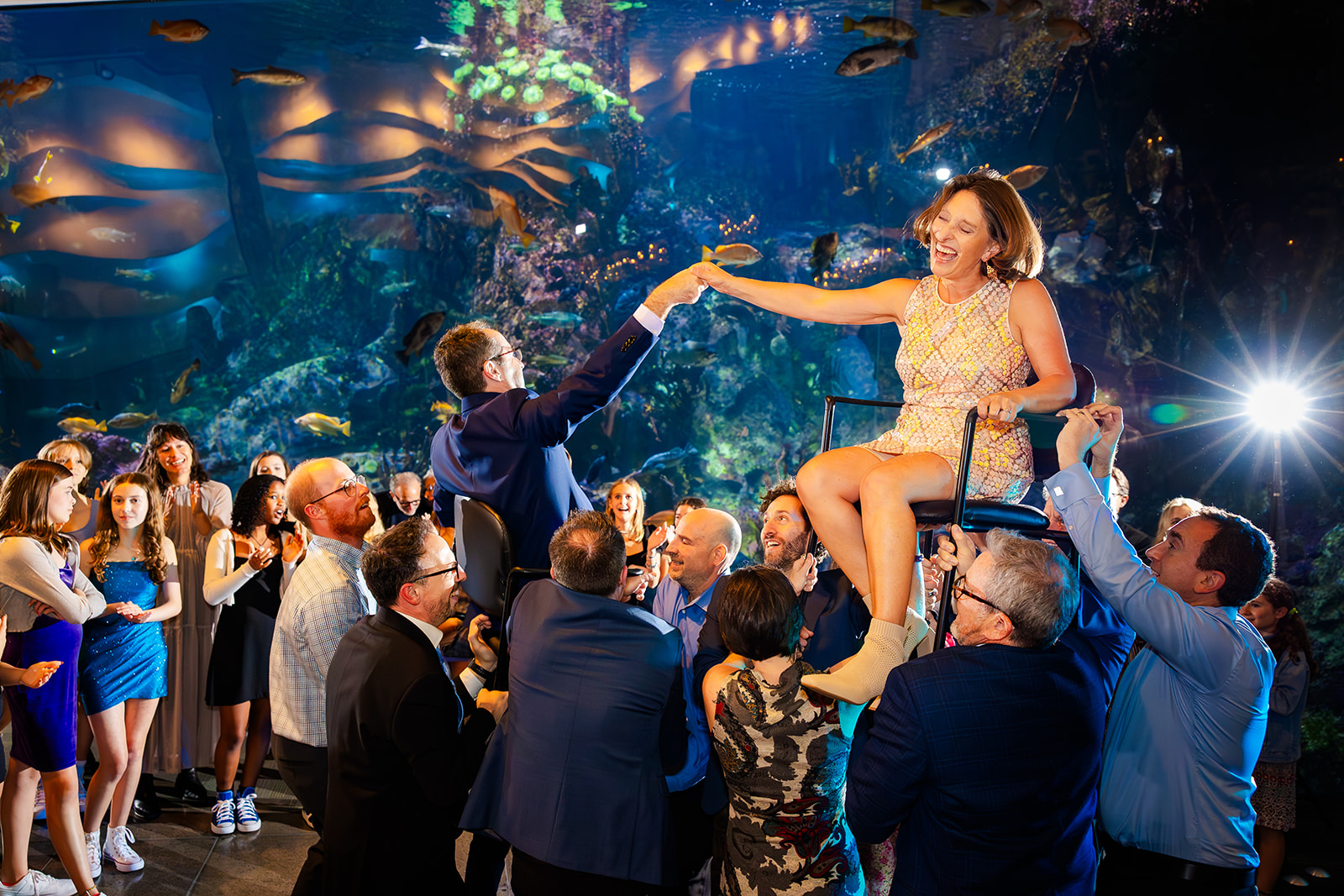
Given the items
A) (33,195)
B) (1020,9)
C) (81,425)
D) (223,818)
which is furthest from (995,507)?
(33,195)

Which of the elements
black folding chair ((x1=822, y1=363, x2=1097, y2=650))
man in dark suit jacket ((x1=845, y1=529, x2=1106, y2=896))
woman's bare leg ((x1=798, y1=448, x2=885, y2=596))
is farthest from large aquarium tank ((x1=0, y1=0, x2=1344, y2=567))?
man in dark suit jacket ((x1=845, y1=529, x2=1106, y2=896))

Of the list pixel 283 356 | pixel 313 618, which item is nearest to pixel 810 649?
pixel 313 618

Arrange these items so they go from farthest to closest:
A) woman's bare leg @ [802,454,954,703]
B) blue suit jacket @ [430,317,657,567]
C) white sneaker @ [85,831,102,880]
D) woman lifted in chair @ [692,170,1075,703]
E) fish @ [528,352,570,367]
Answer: fish @ [528,352,570,367], white sneaker @ [85,831,102,880], blue suit jacket @ [430,317,657,567], woman lifted in chair @ [692,170,1075,703], woman's bare leg @ [802,454,954,703]

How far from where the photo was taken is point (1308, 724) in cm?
654

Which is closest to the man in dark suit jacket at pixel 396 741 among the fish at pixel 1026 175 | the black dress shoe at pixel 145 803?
the black dress shoe at pixel 145 803

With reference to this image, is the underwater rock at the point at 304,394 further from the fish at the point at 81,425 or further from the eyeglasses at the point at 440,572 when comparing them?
the eyeglasses at the point at 440,572

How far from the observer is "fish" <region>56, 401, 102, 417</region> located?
10617 mm

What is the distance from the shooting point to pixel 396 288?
11.4 m

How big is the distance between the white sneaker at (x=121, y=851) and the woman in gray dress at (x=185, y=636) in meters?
0.83

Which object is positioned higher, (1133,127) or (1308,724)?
(1133,127)

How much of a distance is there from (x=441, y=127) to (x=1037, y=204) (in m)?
7.52

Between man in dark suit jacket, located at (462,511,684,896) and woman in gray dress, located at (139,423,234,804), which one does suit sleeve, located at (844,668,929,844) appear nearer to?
man in dark suit jacket, located at (462,511,684,896)

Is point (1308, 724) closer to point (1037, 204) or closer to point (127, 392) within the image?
point (1037, 204)

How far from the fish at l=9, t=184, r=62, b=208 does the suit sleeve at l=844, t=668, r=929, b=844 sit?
12331 mm
